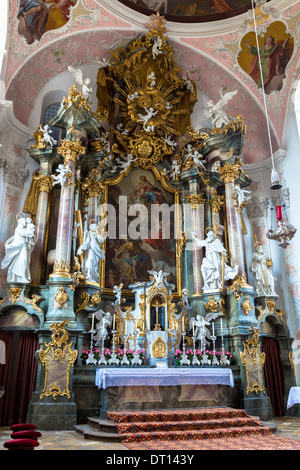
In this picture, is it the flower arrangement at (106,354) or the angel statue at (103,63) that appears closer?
the flower arrangement at (106,354)

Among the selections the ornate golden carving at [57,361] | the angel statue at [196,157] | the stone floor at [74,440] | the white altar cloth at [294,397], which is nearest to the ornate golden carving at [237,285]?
the white altar cloth at [294,397]

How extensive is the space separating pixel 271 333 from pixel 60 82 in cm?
1034

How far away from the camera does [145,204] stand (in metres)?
13.1

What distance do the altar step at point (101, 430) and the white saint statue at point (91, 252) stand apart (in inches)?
148

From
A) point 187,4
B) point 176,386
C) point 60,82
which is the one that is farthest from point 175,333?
point 187,4

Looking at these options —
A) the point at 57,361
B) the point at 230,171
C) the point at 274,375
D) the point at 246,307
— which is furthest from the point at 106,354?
the point at 230,171

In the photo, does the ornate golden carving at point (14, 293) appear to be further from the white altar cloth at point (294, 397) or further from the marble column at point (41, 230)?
the white altar cloth at point (294, 397)

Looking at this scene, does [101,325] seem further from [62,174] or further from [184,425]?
[62,174]

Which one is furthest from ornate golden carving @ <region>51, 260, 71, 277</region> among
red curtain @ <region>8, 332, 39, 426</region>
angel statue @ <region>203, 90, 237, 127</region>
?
angel statue @ <region>203, 90, 237, 127</region>

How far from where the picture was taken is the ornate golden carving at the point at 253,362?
1048 cm

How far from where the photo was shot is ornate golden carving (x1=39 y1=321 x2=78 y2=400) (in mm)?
9039

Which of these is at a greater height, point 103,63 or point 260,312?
point 103,63

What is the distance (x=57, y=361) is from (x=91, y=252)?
3.03 meters

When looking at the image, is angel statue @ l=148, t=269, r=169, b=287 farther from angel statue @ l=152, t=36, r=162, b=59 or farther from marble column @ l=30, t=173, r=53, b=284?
angel statue @ l=152, t=36, r=162, b=59
